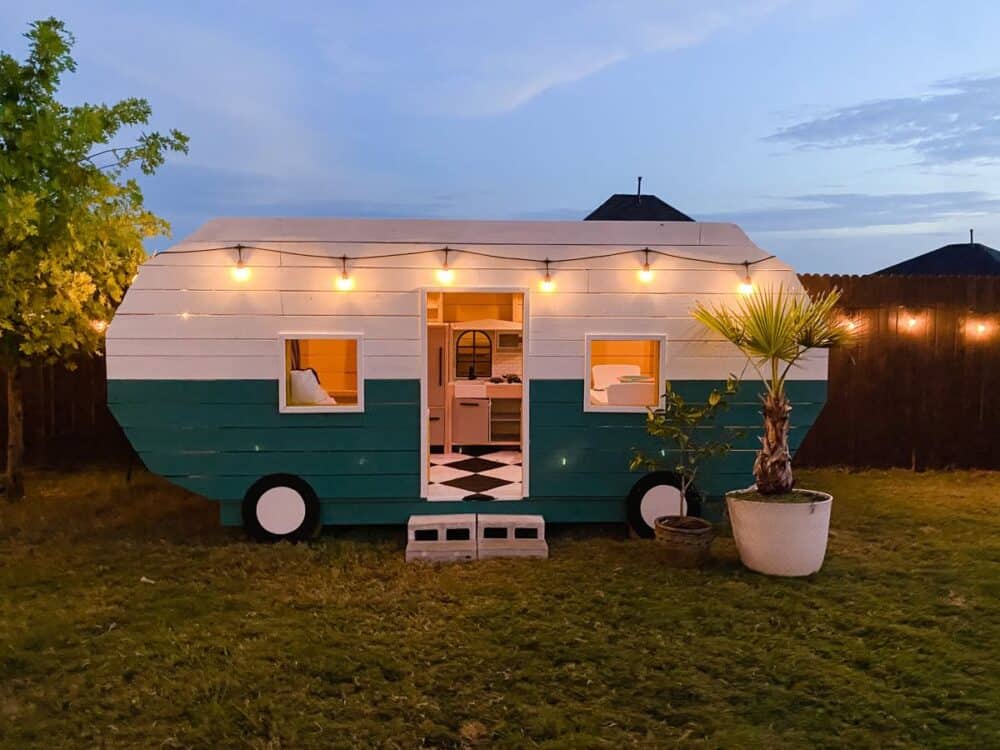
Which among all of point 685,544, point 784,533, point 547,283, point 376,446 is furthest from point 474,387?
point 784,533

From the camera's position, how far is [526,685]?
329 centimetres

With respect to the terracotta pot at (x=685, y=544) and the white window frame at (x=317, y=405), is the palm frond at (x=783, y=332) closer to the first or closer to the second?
the terracotta pot at (x=685, y=544)

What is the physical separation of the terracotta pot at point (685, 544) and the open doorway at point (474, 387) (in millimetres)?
1885

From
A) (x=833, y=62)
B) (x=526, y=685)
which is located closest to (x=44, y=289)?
(x=526, y=685)

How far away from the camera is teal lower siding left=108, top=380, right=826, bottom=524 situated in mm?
5438

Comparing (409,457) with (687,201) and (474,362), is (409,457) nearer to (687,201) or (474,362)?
(474,362)

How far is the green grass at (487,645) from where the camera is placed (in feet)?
9.72

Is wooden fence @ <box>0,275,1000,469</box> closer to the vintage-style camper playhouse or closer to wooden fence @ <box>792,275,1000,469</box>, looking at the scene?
wooden fence @ <box>792,275,1000,469</box>

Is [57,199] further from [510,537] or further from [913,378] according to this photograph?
[913,378]

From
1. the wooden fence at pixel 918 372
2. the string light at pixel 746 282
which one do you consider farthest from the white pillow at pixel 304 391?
the wooden fence at pixel 918 372

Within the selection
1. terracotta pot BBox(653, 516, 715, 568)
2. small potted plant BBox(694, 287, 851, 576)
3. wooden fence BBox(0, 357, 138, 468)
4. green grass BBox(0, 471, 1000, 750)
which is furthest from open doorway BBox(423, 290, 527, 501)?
wooden fence BBox(0, 357, 138, 468)

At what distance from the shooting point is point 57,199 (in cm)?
603

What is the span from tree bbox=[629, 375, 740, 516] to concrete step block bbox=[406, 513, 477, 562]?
4.13 ft

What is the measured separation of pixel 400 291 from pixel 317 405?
107cm
